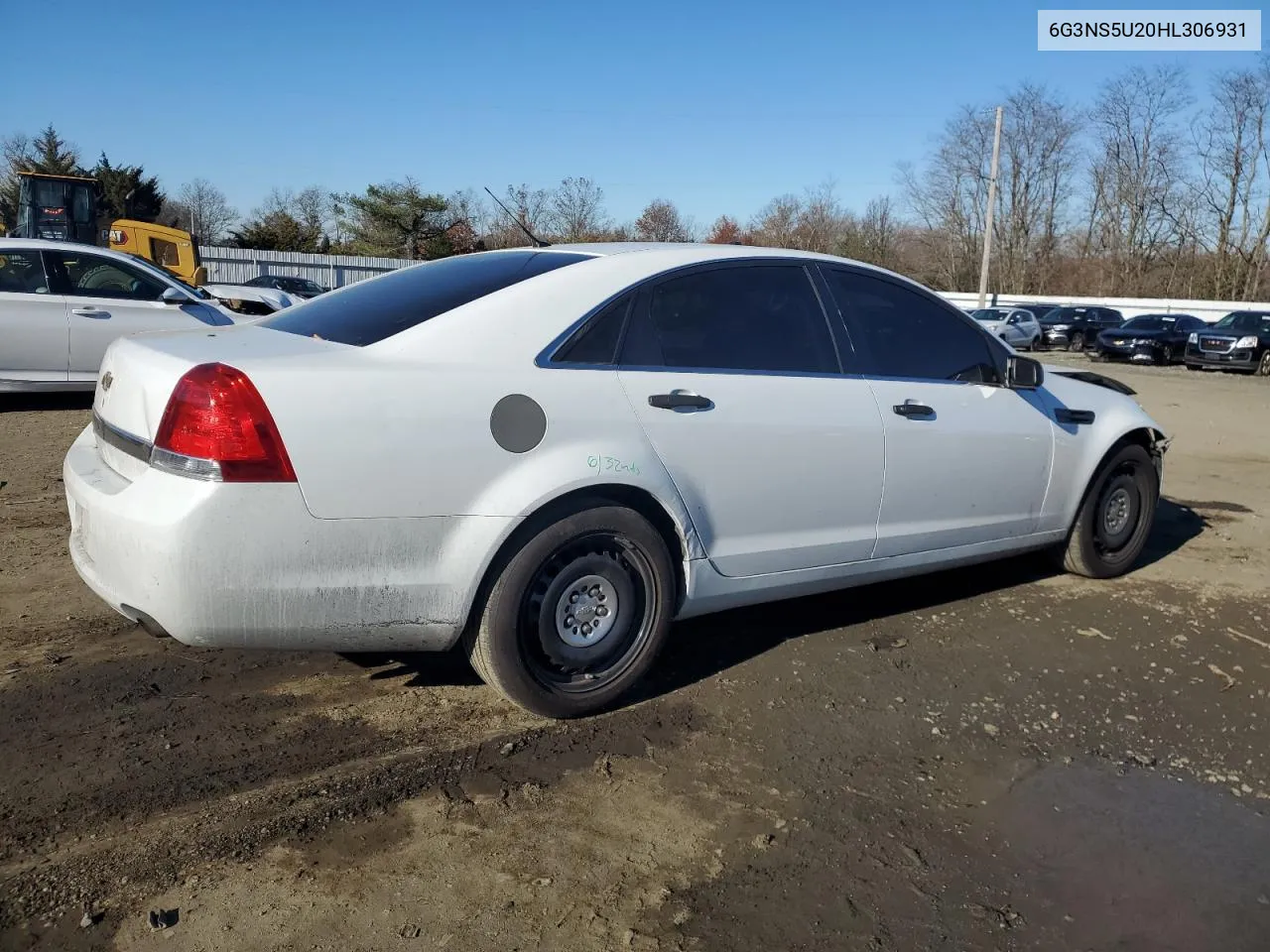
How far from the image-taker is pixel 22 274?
30.5ft

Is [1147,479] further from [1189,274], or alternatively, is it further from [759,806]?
[1189,274]

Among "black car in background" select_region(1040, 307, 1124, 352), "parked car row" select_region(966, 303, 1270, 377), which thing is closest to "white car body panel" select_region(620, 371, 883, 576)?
"parked car row" select_region(966, 303, 1270, 377)

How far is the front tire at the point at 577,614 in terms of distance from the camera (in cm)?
326

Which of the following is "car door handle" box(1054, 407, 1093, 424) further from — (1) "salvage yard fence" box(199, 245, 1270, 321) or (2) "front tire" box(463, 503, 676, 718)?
(1) "salvage yard fence" box(199, 245, 1270, 321)

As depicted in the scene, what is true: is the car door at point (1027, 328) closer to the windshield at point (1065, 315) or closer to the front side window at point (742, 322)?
the windshield at point (1065, 315)

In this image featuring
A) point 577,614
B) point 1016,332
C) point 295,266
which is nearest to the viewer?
point 577,614

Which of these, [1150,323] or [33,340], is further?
[1150,323]

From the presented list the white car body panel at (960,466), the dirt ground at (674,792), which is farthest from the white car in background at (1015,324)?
the dirt ground at (674,792)

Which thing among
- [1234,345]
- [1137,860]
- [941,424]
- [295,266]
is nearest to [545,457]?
[941,424]

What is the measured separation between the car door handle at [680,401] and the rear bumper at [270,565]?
26.9 inches

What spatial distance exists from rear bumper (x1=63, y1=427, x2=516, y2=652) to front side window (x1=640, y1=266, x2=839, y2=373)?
0.99m

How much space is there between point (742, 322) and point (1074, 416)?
206 centimetres

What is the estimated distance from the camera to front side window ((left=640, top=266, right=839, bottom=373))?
3705mm

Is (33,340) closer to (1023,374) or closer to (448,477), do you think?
(448,477)
